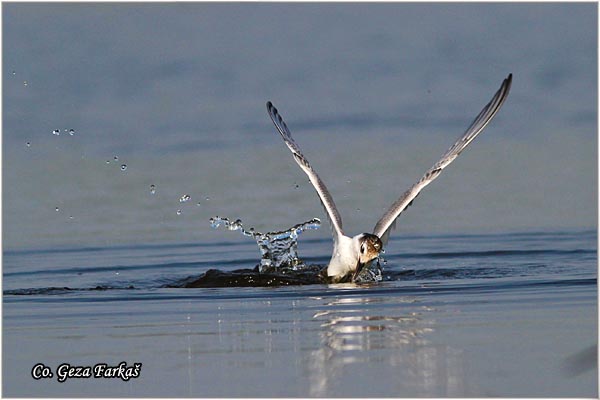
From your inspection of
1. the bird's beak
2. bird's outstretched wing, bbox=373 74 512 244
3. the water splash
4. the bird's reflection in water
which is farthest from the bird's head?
the bird's reflection in water

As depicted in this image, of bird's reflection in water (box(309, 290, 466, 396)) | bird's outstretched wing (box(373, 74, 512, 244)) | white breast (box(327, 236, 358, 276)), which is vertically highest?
bird's outstretched wing (box(373, 74, 512, 244))

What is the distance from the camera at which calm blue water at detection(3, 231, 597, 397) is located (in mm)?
7656

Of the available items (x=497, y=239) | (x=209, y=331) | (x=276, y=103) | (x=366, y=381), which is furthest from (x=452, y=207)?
(x=366, y=381)

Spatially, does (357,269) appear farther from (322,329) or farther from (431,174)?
(322,329)

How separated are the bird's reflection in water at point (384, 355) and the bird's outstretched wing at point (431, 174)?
3.09 meters

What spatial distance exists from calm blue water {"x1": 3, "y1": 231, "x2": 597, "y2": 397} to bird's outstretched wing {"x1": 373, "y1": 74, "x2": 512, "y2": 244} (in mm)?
481

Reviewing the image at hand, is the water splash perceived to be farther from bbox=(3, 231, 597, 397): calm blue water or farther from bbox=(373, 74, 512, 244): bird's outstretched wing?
bbox=(373, 74, 512, 244): bird's outstretched wing

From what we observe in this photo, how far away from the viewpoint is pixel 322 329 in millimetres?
9328

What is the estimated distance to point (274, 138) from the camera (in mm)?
22859

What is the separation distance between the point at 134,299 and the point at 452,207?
7524mm

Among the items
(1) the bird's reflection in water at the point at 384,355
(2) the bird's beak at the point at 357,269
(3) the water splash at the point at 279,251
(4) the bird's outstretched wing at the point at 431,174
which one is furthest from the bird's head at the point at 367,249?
(1) the bird's reflection in water at the point at 384,355

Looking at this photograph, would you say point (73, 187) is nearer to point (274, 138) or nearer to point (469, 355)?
point (274, 138)

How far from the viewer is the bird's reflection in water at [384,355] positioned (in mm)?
7449

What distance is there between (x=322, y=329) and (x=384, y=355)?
112cm
